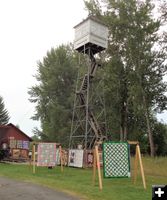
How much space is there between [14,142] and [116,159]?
27530 millimetres

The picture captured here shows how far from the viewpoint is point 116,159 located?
52.0 feet

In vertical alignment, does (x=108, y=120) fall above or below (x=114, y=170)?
above

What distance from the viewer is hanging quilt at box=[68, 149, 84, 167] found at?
3011 centimetres

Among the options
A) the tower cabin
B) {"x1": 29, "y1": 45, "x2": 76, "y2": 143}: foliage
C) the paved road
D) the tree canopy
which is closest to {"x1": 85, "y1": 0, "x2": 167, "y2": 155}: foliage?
the tree canopy

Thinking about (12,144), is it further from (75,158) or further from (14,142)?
(75,158)

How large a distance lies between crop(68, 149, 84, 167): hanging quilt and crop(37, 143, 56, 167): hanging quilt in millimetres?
5796

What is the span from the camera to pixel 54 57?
62375mm

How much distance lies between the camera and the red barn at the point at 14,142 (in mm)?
39656

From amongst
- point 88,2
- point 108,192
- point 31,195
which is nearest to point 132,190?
point 108,192

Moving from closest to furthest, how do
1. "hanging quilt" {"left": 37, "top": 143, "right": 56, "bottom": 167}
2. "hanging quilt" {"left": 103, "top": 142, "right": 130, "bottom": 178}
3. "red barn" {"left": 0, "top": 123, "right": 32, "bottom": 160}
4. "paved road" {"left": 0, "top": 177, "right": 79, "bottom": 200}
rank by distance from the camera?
"paved road" {"left": 0, "top": 177, "right": 79, "bottom": 200} → "hanging quilt" {"left": 103, "top": 142, "right": 130, "bottom": 178} → "hanging quilt" {"left": 37, "top": 143, "right": 56, "bottom": 167} → "red barn" {"left": 0, "top": 123, "right": 32, "bottom": 160}

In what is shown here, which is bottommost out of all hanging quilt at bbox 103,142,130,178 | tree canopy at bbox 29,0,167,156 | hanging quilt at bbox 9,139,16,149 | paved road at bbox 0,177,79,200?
paved road at bbox 0,177,79,200

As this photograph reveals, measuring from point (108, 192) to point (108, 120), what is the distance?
35.0 m

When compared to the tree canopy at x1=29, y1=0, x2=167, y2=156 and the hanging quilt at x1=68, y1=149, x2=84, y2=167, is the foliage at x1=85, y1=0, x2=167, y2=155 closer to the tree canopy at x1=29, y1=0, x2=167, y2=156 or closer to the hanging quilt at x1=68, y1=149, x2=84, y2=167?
the tree canopy at x1=29, y1=0, x2=167, y2=156

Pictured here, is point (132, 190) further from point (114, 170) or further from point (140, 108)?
point (140, 108)
